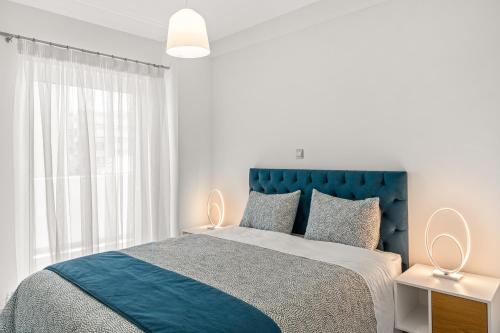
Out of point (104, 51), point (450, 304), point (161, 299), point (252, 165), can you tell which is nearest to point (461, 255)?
point (450, 304)

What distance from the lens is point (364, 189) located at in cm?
277

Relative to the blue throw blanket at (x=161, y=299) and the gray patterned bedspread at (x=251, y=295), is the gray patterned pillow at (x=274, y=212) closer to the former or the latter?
the gray patterned bedspread at (x=251, y=295)

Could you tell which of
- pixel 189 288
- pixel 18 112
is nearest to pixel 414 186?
pixel 189 288

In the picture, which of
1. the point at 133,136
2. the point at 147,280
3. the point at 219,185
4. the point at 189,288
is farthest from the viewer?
the point at 219,185

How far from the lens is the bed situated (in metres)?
1.50

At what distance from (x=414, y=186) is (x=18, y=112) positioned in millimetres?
3246

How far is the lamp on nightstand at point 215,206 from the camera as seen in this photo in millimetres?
4018

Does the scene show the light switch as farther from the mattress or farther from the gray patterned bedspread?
the gray patterned bedspread

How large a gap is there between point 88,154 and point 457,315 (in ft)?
10.1

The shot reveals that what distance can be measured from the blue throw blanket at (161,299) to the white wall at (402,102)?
1721mm

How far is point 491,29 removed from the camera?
2262 mm

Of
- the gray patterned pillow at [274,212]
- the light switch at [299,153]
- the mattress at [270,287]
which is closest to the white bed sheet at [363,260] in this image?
the mattress at [270,287]

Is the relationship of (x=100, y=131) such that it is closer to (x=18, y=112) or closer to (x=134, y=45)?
(x=18, y=112)

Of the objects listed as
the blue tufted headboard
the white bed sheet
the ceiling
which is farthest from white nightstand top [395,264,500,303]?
the ceiling
